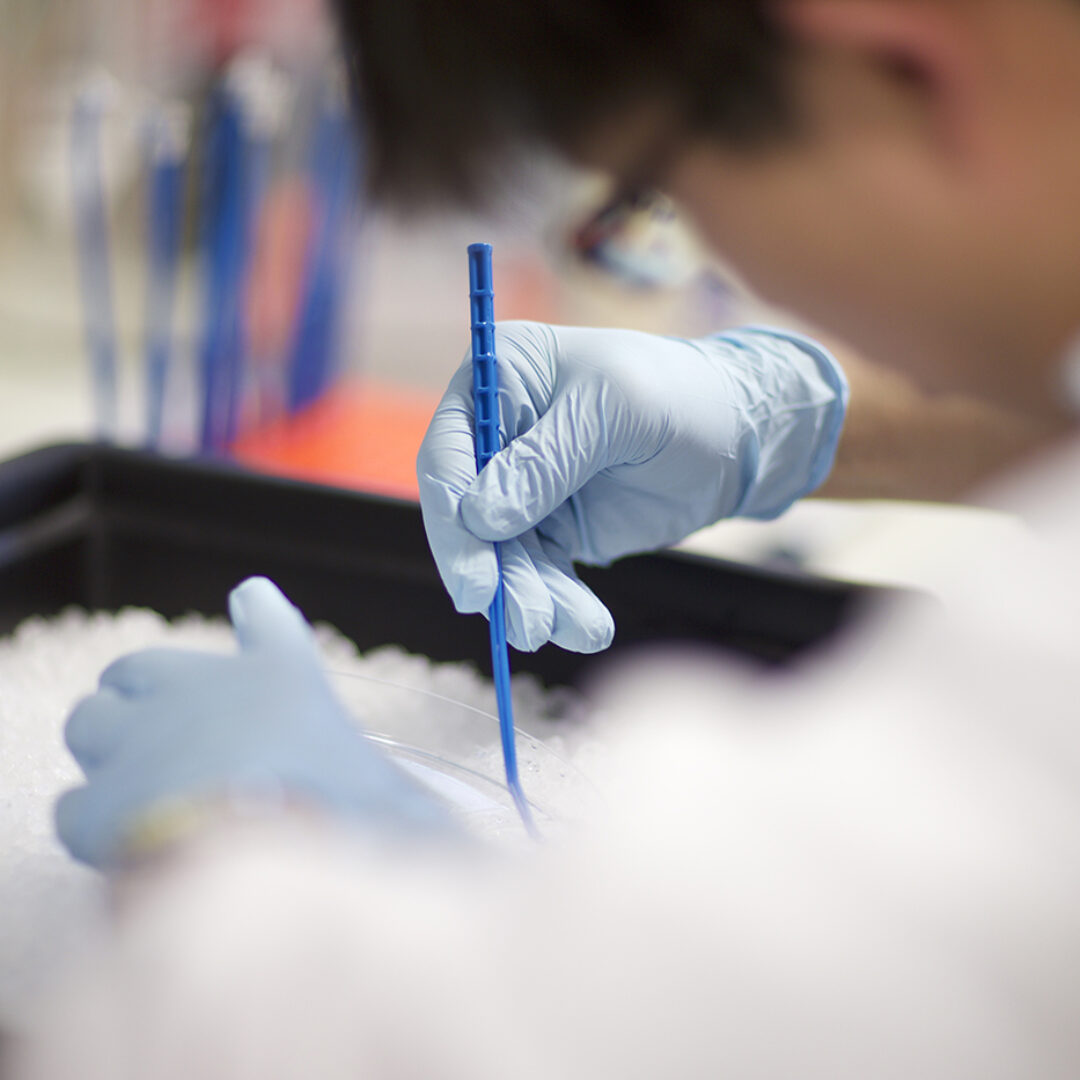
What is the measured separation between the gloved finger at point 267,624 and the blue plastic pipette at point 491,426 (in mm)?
111

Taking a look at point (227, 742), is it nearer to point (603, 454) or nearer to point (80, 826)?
point (80, 826)

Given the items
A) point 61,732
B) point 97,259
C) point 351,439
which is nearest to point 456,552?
point 61,732

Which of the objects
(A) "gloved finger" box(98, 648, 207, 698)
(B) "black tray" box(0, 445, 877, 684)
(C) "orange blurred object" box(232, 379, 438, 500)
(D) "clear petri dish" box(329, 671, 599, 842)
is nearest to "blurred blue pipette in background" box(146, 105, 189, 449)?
(C) "orange blurred object" box(232, 379, 438, 500)

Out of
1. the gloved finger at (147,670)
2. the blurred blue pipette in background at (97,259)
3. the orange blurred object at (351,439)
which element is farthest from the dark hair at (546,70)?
the blurred blue pipette in background at (97,259)

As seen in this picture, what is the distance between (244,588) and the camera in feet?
1.39

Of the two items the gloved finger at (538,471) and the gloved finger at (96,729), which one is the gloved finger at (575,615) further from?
the gloved finger at (96,729)

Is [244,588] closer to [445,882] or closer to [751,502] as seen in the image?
[445,882]

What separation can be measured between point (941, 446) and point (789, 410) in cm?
22

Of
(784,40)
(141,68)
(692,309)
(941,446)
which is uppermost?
(784,40)

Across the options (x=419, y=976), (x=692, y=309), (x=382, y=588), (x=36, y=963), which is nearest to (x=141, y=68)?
(x=692, y=309)

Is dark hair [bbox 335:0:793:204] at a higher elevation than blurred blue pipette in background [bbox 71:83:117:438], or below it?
higher

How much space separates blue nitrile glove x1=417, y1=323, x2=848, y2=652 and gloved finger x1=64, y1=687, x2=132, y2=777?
0.52ft

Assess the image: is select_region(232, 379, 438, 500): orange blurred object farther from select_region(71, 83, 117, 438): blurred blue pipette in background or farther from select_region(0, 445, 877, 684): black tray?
select_region(0, 445, 877, 684): black tray

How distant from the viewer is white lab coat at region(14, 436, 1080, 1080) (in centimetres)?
29
